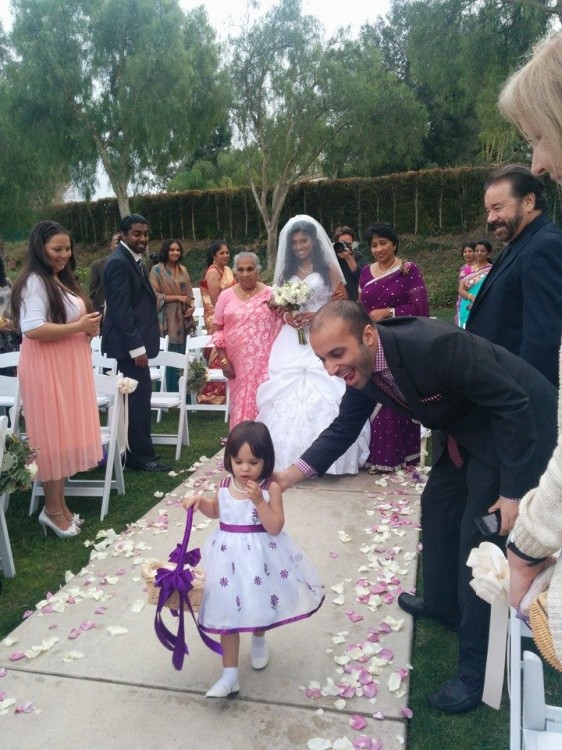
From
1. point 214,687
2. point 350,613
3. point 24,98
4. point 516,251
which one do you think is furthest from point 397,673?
point 24,98

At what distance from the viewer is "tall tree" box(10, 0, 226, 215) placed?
23.5m

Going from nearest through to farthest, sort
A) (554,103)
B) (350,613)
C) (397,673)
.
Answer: (554,103) < (397,673) < (350,613)

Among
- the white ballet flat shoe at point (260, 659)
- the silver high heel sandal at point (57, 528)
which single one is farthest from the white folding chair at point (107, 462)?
the white ballet flat shoe at point (260, 659)

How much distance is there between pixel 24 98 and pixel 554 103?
26192mm

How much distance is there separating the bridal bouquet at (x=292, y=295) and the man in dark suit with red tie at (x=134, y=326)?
124cm

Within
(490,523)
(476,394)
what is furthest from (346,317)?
(490,523)

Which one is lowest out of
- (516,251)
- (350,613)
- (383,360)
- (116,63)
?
(350,613)

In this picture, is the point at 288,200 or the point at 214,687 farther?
the point at 288,200

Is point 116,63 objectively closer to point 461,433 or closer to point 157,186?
point 157,186

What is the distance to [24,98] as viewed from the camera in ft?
77.9

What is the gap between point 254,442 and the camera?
2.70m

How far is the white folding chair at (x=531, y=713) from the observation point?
1.68m

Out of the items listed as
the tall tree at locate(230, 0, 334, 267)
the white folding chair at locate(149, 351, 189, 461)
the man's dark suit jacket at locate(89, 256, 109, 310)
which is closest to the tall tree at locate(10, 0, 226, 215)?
the tall tree at locate(230, 0, 334, 267)

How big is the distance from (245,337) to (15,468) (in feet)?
8.69
